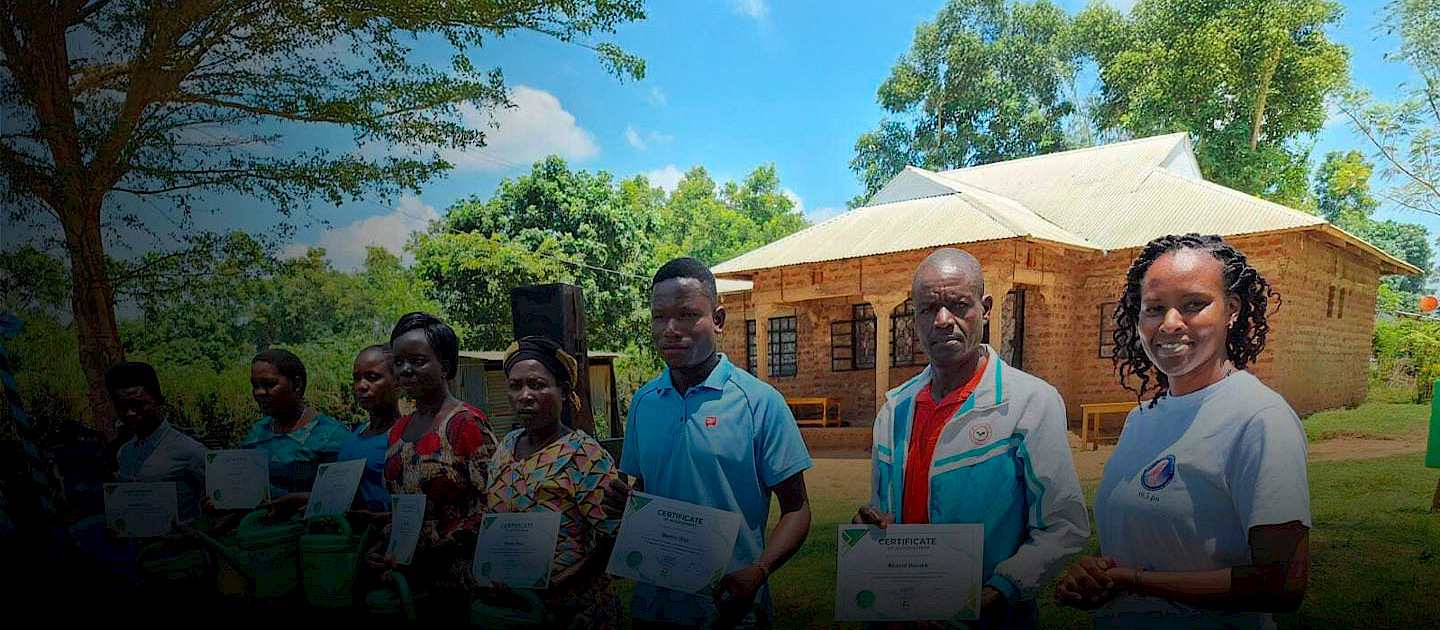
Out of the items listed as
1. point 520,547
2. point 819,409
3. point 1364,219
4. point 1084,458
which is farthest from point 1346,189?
point 520,547

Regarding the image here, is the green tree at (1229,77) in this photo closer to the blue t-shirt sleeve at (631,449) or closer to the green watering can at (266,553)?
the blue t-shirt sleeve at (631,449)

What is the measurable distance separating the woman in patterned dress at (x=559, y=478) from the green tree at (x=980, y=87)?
5.66ft

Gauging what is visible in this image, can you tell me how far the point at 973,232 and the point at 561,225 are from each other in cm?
217

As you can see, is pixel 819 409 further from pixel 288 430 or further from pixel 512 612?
pixel 288 430

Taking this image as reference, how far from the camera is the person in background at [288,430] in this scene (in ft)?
10.9

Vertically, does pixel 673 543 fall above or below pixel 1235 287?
below

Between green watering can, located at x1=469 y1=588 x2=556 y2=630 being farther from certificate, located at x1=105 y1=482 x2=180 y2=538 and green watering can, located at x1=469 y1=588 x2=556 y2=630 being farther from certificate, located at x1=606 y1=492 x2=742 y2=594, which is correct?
certificate, located at x1=105 y1=482 x2=180 y2=538

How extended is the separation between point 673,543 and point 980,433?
92 cm

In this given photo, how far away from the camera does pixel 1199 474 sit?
1872 millimetres

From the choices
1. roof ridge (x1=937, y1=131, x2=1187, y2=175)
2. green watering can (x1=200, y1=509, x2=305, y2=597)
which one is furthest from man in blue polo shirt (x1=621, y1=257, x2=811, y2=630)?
green watering can (x1=200, y1=509, x2=305, y2=597)

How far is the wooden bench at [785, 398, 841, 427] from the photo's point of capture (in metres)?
3.39

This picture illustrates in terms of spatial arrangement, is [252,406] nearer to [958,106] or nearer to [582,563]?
[582,563]

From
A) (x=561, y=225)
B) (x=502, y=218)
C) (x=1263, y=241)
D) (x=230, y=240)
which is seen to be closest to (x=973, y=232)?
(x=1263, y=241)

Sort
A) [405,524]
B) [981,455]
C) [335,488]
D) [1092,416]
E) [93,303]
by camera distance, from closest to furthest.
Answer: [981,455] → [1092,416] → [405,524] → [335,488] → [93,303]
